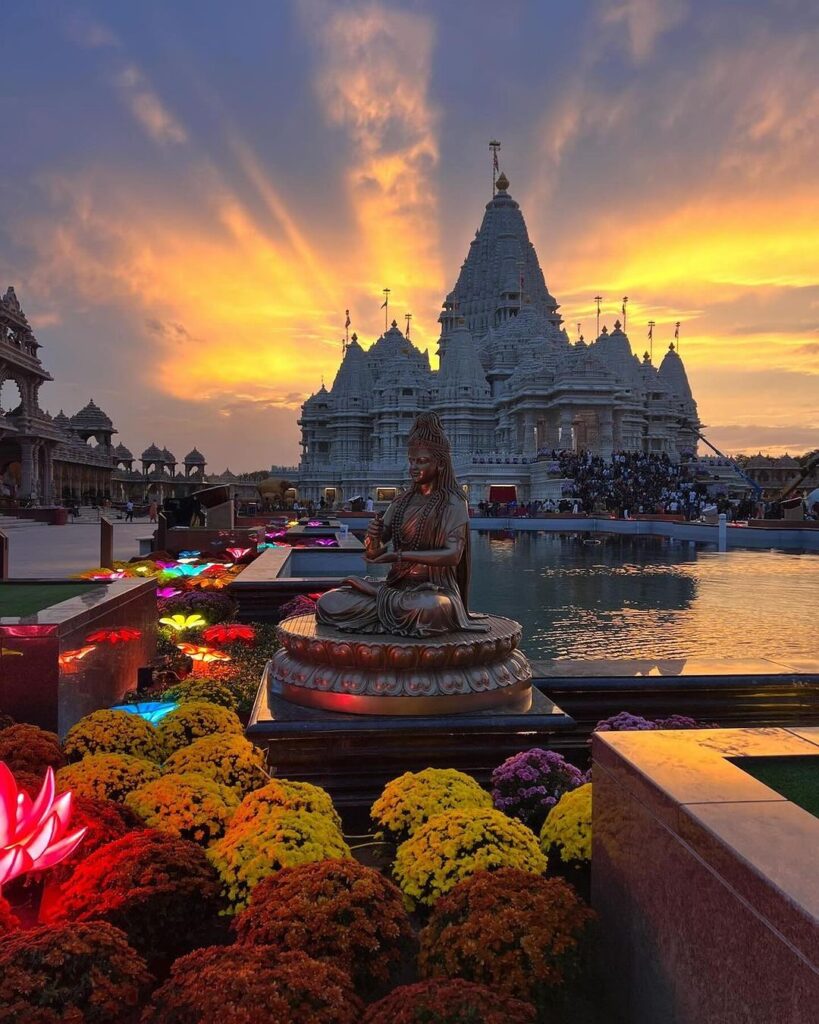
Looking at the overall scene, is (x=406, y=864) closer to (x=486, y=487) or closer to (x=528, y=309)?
(x=486, y=487)

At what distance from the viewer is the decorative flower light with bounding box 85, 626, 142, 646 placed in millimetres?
6196

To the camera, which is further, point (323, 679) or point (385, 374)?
point (385, 374)

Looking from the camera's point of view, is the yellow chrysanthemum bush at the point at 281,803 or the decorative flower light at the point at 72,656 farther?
the decorative flower light at the point at 72,656

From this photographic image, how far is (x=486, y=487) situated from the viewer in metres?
48.0

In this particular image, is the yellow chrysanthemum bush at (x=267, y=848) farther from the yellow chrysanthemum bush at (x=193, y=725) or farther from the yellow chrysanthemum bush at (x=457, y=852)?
the yellow chrysanthemum bush at (x=193, y=725)

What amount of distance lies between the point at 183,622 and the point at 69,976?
25.6ft

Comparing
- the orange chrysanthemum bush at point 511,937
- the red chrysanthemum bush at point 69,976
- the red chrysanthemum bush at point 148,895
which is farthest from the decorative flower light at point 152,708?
the orange chrysanthemum bush at point 511,937

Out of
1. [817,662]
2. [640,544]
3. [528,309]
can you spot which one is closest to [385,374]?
[528,309]

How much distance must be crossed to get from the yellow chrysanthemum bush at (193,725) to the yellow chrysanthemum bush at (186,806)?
98 centimetres

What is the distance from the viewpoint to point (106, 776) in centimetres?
392

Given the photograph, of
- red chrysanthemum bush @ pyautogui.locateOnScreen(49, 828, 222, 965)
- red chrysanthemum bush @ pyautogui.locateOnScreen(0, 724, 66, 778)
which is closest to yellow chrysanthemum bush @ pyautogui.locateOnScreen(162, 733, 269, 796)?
red chrysanthemum bush @ pyautogui.locateOnScreen(0, 724, 66, 778)

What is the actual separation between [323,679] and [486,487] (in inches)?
1721

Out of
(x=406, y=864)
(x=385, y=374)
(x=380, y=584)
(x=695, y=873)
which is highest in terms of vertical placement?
(x=385, y=374)

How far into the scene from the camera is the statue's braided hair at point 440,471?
5156 millimetres
